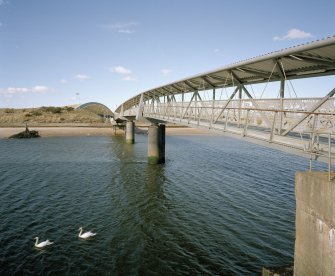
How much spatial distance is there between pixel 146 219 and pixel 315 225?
1144 centimetres

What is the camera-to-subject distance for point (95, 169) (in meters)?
31.6

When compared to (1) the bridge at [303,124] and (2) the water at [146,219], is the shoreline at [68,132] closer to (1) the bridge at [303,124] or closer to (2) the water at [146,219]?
(2) the water at [146,219]

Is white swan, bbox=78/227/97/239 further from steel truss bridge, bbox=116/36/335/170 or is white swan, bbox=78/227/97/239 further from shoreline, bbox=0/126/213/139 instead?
shoreline, bbox=0/126/213/139

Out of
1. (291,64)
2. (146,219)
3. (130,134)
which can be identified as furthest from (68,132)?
(291,64)

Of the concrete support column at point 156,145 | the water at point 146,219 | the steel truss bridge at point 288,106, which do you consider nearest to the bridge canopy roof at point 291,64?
the steel truss bridge at point 288,106

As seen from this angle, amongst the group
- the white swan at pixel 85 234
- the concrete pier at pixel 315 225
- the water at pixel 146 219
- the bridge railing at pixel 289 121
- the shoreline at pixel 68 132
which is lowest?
the water at pixel 146 219

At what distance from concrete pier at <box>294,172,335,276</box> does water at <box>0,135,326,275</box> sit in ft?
15.6

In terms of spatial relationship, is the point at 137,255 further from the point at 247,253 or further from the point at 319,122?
the point at 319,122

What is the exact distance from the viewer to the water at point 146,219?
39.9 ft

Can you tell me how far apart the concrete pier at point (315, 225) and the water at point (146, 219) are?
15.6 feet

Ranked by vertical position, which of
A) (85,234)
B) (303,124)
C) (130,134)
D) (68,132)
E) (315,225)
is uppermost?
(303,124)

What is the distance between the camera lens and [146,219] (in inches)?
675

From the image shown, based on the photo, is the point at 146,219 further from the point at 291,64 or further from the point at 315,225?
the point at 315,225

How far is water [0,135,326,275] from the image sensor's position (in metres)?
12.1
